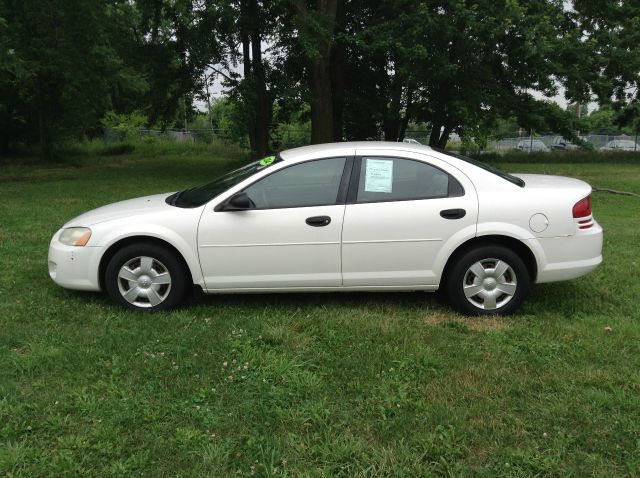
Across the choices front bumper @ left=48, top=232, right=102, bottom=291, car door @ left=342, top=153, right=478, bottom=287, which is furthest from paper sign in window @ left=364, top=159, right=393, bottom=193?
front bumper @ left=48, top=232, right=102, bottom=291

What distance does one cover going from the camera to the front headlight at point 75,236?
4.80 metres

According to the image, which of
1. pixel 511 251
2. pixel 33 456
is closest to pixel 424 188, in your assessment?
pixel 511 251

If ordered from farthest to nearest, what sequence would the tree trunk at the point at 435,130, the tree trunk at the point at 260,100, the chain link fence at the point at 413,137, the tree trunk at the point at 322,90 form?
the chain link fence at the point at 413,137
the tree trunk at the point at 435,130
the tree trunk at the point at 260,100
the tree trunk at the point at 322,90

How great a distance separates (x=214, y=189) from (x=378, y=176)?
144 centimetres

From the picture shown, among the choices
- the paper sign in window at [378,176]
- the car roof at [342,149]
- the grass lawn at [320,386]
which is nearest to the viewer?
the grass lawn at [320,386]

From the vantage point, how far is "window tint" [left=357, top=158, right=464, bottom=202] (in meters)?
4.70

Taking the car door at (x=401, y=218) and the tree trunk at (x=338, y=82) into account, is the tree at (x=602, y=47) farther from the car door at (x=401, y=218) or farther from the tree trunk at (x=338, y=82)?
the car door at (x=401, y=218)

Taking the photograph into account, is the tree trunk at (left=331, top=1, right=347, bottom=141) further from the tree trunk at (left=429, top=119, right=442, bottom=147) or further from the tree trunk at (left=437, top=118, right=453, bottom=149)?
the tree trunk at (left=437, top=118, right=453, bottom=149)

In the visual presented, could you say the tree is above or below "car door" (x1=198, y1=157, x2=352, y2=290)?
above

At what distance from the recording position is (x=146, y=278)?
479 centimetres

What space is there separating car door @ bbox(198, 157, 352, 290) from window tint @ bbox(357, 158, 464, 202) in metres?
0.20

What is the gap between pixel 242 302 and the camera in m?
5.14

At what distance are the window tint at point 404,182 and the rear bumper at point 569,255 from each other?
87 cm

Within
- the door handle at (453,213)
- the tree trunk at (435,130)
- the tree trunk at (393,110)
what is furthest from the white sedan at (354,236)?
the tree trunk at (435,130)
